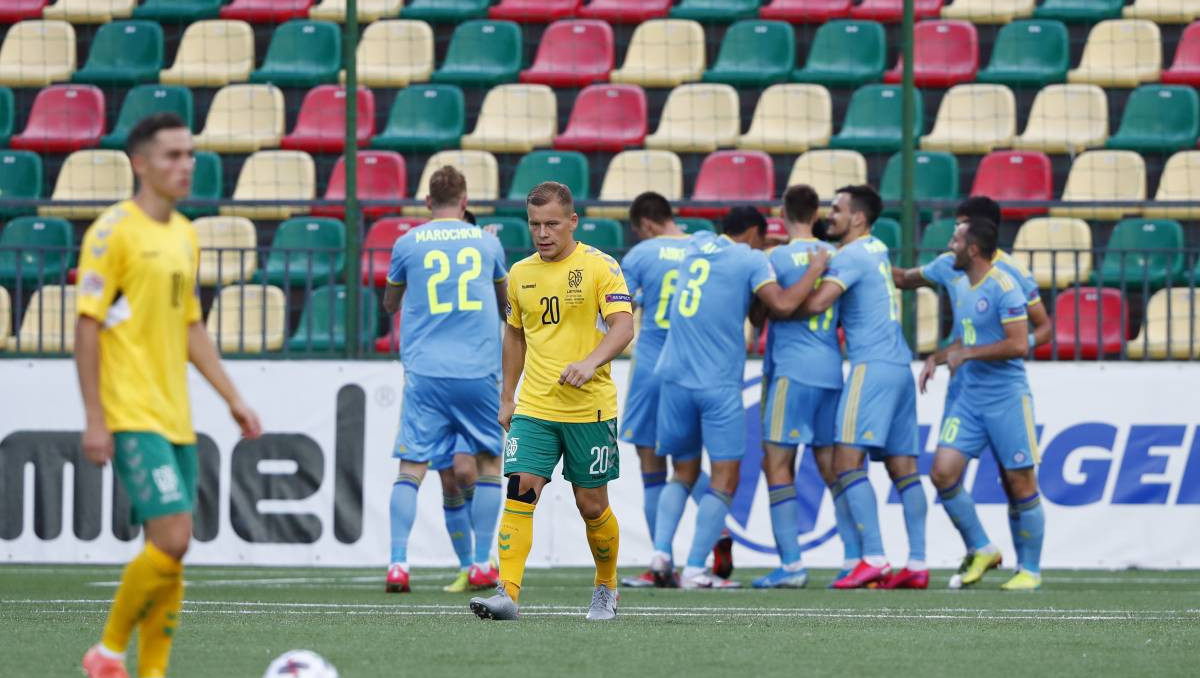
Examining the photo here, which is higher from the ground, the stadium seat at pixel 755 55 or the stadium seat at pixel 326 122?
the stadium seat at pixel 755 55

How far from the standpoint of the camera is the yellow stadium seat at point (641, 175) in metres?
15.6

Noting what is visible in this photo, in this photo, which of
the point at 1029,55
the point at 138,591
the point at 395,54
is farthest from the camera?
the point at 395,54

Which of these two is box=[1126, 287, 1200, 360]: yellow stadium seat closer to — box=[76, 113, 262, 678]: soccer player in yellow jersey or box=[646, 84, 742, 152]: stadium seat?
box=[646, 84, 742, 152]: stadium seat

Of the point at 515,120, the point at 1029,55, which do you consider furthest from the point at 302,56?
the point at 1029,55

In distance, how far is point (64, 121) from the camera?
17.1 metres

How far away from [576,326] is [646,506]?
3.68 m

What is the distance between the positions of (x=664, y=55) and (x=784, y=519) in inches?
303

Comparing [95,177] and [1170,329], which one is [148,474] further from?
[95,177]

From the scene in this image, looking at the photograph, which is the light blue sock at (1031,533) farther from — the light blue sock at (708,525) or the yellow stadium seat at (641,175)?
the yellow stadium seat at (641,175)

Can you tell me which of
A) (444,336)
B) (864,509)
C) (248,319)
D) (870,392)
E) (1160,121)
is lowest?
(864,509)

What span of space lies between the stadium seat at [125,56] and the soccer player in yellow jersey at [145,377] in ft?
41.1

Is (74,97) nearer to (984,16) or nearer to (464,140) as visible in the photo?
(464,140)

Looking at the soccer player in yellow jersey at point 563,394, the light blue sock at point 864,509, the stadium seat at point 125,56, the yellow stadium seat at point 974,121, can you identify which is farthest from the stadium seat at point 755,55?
the soccer player in yellow jersey at point 563,394

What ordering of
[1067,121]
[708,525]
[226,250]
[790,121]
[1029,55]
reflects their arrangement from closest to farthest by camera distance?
[708,525]
[226,250]
[1067,121]
[790,121]
[1029,55]
